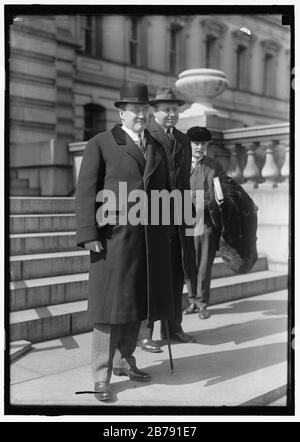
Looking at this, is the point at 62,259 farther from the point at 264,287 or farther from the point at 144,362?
the point at 264,287

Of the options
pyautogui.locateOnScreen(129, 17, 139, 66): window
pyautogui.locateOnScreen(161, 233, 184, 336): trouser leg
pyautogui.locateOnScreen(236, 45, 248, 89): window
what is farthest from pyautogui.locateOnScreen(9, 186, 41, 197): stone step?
pyautogui.locateOnScreen(236, 45, 248, 89): window

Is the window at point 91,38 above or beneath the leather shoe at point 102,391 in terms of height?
above

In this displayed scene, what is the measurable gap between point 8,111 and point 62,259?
2.53 meters

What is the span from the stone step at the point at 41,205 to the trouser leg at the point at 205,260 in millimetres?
2225

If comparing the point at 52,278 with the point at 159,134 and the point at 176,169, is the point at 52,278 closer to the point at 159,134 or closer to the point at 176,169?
the point at 176,169

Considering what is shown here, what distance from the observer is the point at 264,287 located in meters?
7.44

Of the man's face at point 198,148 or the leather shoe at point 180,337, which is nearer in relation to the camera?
the leather shoe at point 180,337

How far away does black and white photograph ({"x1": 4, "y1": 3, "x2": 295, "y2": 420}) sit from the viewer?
3.89 m

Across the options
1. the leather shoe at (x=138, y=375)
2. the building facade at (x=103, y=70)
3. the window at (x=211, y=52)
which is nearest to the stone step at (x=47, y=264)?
the leather shoe at (x=138, y=375)

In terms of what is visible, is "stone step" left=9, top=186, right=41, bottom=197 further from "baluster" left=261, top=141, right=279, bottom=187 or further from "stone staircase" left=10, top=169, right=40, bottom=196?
"baluster" left=261, top=141, right=279, bottom=187

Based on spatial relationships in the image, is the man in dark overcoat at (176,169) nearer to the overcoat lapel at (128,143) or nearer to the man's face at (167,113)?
the man's face at (167,113)

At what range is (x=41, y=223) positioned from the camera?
6.54 m

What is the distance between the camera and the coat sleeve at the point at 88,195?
12.6ft

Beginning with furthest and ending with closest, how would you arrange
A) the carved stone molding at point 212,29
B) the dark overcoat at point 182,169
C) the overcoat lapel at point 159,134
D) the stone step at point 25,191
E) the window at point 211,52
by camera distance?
1. the window at point 211,52
2. the carved stone molding at point 212,29
3. the stone step at point 25,191
4. the overcoat lapel at point 159,134
5. the dark overcoat at point 182,169
